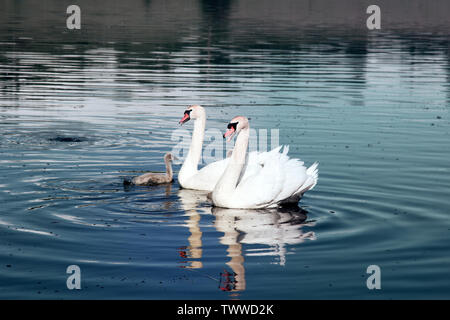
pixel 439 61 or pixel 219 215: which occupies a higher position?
pixel 439 61

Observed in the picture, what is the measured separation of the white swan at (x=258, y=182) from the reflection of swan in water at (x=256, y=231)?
0.66 ft

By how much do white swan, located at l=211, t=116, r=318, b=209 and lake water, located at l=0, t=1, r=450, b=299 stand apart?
11.1 inches

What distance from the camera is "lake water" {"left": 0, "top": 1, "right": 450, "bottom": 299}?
1093cm

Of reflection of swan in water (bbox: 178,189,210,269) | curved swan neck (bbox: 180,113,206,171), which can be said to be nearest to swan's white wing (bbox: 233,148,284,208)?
reflection of swan in water (bbox: 178,189,210,269)

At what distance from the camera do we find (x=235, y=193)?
1516cm

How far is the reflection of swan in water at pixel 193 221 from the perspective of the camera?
464 inches

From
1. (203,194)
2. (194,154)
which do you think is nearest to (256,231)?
(203,194)

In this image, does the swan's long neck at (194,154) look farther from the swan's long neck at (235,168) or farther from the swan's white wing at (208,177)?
the swan's long neck at (235,168)

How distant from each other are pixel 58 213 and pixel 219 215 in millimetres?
2877
